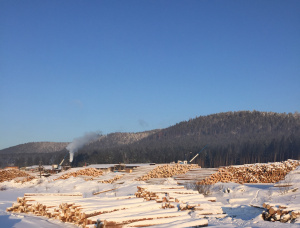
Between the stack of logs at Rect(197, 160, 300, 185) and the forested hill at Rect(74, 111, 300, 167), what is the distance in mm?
41230

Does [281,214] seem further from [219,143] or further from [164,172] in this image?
[219,143]

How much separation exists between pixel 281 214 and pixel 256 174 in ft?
43.0

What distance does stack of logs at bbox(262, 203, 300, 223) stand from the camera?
34.2ft

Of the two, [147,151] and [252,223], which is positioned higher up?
[147,151]

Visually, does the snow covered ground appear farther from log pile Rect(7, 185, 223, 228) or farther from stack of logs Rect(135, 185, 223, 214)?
stack of logs Rect(135, 185, 223, 214)

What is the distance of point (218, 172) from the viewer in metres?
23.2

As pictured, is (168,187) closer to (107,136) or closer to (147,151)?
(147,151)

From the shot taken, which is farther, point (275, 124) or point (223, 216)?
point (275, 124)

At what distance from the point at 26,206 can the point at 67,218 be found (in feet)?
10.7

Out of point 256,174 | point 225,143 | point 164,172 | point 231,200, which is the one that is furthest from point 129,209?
point 225,143

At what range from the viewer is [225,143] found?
8862cm

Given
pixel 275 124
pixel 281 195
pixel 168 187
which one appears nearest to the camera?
pixel 168 187

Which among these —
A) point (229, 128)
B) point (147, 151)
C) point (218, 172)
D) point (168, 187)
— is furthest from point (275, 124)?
point (168, 187)

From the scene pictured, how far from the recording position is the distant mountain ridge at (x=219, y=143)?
2739 inches
